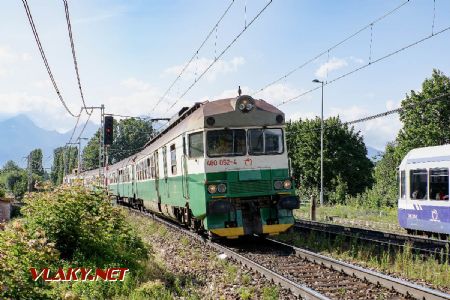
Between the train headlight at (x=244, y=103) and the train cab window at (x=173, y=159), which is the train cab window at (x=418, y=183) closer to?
the train headlight at (x=244, y=103)

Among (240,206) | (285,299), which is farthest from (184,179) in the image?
→ (285,299)

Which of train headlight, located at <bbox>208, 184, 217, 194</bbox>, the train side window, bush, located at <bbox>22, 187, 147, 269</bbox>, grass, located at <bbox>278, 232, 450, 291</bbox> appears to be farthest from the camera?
the train side window

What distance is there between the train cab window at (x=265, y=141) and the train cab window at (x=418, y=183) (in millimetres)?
6201

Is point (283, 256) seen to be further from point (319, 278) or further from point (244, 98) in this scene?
point (244, 98)

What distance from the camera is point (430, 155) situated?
650 inches

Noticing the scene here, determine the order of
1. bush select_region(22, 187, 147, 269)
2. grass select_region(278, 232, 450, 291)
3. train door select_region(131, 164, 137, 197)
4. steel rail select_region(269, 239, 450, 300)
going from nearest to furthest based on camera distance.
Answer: steel rail select_region(269, 239, 450, 300), grass select_region(278, 232, 450, 291), bush select_region(22, 187, 147, 269), train door select_region(131, 164, 137, 197)

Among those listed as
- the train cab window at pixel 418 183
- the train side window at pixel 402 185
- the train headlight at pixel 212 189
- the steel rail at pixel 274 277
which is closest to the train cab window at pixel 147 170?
the steel rail at pixel 274 277

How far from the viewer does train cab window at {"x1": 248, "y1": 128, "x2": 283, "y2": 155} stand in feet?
42.8

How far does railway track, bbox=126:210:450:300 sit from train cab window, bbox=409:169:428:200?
647cm

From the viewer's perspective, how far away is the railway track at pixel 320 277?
787 cm

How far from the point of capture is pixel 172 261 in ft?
39.3

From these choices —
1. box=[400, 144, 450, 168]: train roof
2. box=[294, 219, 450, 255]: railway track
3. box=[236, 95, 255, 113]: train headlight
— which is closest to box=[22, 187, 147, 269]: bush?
box=[236, 95, 255, 113]: train headlight

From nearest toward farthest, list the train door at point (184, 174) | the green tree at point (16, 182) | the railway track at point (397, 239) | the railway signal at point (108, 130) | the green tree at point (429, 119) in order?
the railway track at point (397, 239) < the train door at point (184, 174) < the railway signal at point (108, 130) < the green tree at point (429, 119) < the green tree at point (16, 182)

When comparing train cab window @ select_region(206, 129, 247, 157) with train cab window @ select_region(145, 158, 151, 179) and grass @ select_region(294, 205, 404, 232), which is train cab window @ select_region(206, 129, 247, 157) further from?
grass @ select_region(294, 205, 404, 232)
